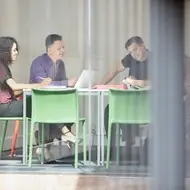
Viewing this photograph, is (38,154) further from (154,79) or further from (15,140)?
(154,79)

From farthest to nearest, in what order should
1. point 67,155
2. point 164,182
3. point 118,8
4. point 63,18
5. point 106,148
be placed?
point 63,18 < point 67,155 < point 106,148 < point 118,8 < point 164,182

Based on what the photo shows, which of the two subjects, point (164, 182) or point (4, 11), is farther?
point (4, 11)

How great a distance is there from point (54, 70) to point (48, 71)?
2.6 inches

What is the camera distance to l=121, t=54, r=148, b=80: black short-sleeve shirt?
146 cm

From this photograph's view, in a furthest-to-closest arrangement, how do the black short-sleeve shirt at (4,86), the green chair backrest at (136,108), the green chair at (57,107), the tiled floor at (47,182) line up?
the black short-sleeve shirt at (4,86) < the green chair at (57,107) < the tiled floor at (47,182) < the green chair backrest at (136,108)

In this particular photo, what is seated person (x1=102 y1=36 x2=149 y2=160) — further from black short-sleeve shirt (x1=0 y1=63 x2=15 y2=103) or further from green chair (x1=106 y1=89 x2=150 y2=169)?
black short-sleeve shirt (x1=0 y1=63 x2=15 y2=103)

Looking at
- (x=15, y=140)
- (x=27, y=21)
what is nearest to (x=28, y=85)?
(x=15, y=140)

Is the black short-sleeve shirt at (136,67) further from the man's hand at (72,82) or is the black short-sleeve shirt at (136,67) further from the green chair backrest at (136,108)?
the man's hand at (72,82)

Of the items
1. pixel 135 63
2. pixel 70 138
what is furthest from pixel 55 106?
pixel 135 63

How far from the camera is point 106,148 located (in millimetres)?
2480

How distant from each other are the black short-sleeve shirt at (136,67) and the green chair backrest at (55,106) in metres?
0.76

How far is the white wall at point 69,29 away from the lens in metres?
2.33

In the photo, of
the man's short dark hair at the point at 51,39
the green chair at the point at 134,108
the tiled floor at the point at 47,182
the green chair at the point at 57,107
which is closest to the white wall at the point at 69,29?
the man's short dark hair at the point at 51,39

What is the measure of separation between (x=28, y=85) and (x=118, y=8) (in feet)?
3.99
